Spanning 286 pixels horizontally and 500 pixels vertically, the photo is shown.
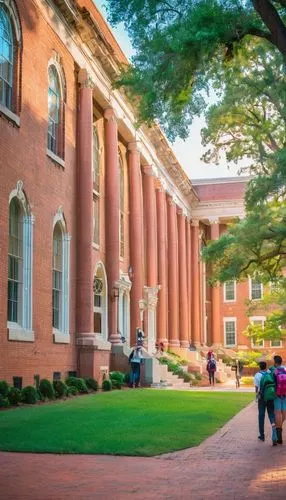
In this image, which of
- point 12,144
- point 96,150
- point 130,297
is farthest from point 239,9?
point 130,297

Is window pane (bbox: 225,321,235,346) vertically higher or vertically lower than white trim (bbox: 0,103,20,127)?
lower

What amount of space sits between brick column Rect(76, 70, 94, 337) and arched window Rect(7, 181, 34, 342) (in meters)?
5.14

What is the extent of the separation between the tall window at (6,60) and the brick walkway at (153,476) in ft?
44.4

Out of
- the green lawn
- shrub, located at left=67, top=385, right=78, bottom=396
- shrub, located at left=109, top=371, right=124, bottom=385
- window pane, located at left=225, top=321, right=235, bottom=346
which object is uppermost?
window pane, located at left=225, top=321, right=235, bottom=346

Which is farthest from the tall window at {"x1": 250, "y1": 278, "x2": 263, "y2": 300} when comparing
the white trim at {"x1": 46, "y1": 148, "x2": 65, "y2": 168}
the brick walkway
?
the brick walkway

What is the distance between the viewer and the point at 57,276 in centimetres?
2636

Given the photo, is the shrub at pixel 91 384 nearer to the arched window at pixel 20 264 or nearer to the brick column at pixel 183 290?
the arched window at pixel 20 264

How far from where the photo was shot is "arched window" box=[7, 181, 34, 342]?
71.8 feet

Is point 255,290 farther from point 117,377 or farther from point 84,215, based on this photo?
point 84,215

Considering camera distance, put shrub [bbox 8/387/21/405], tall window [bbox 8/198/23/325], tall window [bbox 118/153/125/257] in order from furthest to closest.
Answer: tall window [bbox 118/153/125/257]
tall window [bbox 8/198/23/325]
shrub [bbox 8/387/21/405]

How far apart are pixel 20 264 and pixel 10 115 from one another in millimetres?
4640

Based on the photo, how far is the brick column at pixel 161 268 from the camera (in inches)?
1809

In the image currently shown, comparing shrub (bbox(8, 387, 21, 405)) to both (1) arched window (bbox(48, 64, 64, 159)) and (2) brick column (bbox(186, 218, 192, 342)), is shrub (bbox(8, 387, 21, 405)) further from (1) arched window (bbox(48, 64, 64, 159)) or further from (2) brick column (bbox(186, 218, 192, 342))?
(2) brick column (bbox(186, 218, 192, 342))

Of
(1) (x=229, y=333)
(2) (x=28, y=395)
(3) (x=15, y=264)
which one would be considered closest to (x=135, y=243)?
(3) (x=15, y=264)
